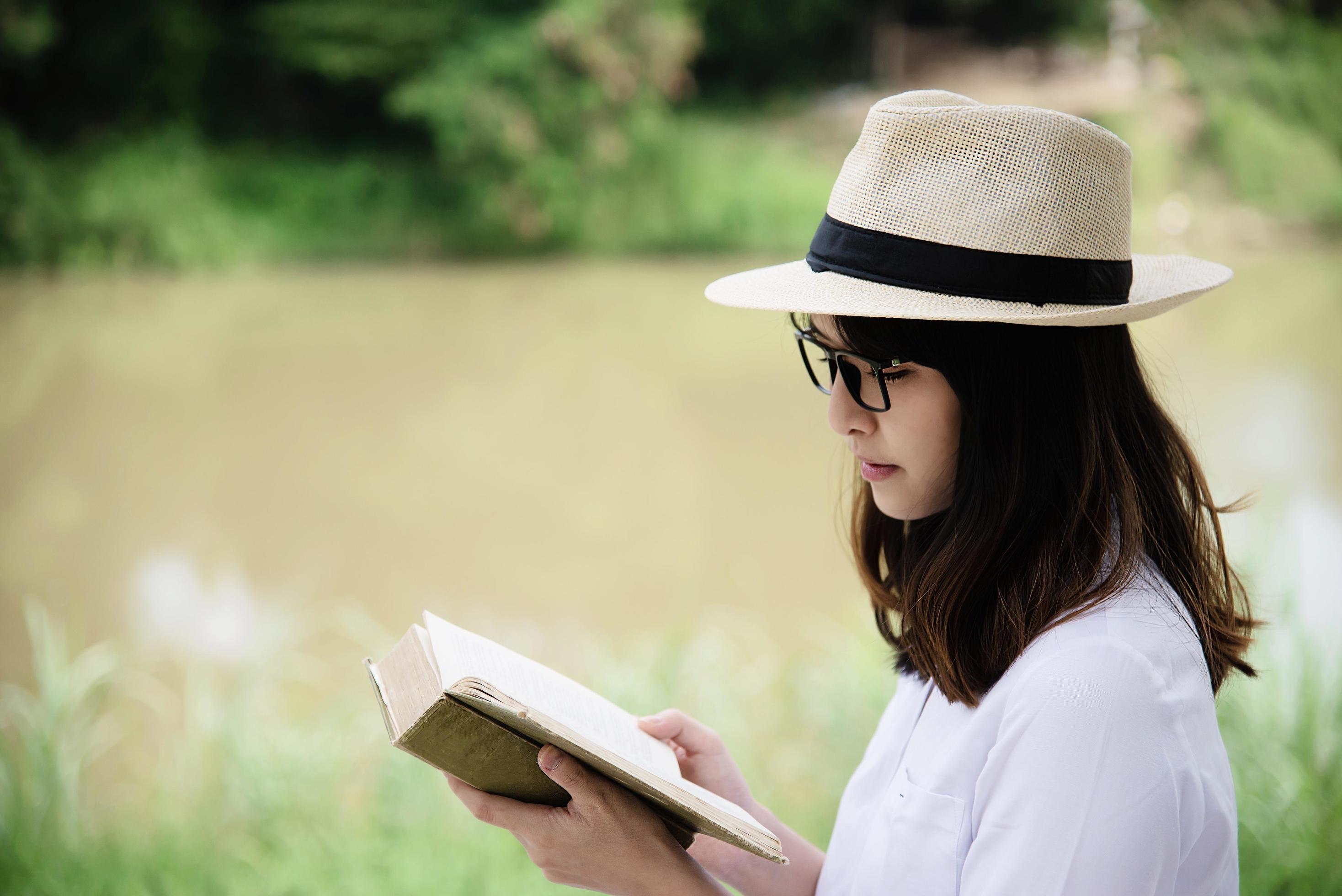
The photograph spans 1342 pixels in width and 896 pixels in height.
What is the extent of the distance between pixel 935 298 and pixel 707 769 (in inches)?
20.0

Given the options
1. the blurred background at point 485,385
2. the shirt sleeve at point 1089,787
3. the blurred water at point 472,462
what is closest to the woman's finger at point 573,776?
the shirt sleeve at point 1089,787

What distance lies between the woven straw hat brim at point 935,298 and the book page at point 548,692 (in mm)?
342

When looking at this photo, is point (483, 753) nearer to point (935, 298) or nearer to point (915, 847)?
point (915, 847)

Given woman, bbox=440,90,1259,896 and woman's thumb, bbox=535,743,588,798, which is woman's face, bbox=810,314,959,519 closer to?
woman, bbox=440,90,1259,896

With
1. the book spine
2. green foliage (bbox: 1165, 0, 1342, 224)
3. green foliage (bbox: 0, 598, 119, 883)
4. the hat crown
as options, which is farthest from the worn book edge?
green foliage (bbox: 1165, 0, 1342, 224)

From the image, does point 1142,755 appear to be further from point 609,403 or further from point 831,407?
point 609,403

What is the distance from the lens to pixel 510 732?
0.79 m

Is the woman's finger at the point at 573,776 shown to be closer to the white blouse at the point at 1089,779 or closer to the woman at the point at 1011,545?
the woman at the point at 1011,545

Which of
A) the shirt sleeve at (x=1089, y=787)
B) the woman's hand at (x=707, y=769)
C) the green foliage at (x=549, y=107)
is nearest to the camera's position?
the shirt sleeve at (x=1089, y=787)

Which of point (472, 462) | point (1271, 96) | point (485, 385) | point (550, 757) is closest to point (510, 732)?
point (550, 757)

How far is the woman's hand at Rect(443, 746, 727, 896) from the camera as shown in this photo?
2.71 ft

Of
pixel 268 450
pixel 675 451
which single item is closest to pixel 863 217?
pixel 675 451

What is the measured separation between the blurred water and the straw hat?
71.0 inches

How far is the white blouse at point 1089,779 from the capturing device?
2.11 feet
